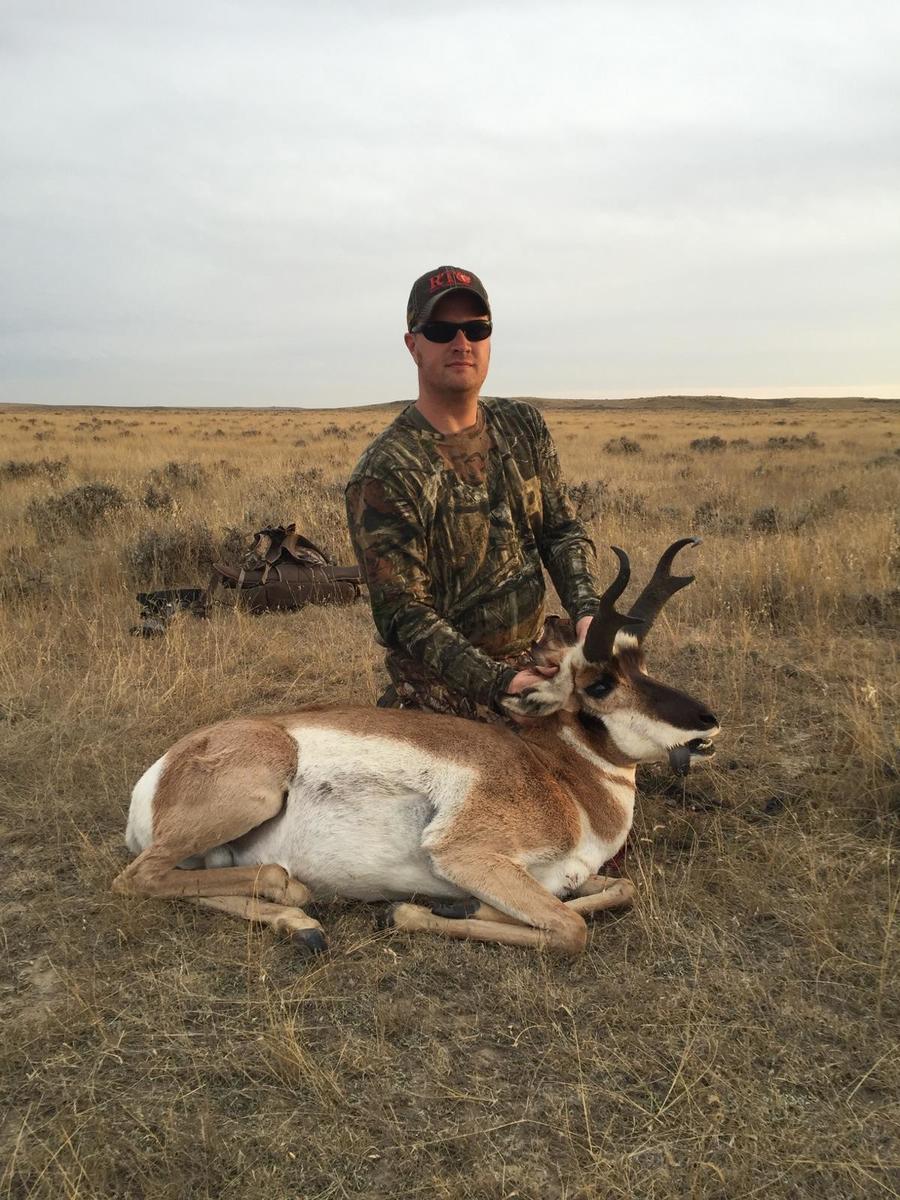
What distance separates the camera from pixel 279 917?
3.45m

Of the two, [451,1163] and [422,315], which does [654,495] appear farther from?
[451,1163]

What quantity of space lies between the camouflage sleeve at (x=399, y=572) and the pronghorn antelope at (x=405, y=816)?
639 millimetres

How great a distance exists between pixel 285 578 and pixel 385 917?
5.46 m

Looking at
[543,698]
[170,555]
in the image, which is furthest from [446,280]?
[170,555]

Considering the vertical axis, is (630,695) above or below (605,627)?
below

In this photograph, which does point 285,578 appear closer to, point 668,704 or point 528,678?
point 528,678

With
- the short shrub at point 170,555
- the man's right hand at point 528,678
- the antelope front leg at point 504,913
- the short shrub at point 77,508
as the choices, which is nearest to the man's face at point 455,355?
the man's right hand at point 528,678

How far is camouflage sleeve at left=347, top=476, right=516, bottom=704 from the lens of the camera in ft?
14.7

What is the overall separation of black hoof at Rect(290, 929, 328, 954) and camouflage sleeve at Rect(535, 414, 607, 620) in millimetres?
2454

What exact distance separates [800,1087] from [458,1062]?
39.9 inches

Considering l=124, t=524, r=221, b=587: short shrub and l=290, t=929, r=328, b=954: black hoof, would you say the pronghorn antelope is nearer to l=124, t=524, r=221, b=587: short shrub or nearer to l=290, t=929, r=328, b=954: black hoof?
l=290, t=929, r=328, b=954: black hoof

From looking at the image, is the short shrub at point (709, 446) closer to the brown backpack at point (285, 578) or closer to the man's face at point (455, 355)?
the brown backpack at point (285, 578)

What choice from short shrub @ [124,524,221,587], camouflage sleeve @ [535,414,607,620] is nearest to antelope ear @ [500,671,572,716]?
camouflage sleeve @ [535,414,607,620]

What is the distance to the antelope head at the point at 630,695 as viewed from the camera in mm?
3764
